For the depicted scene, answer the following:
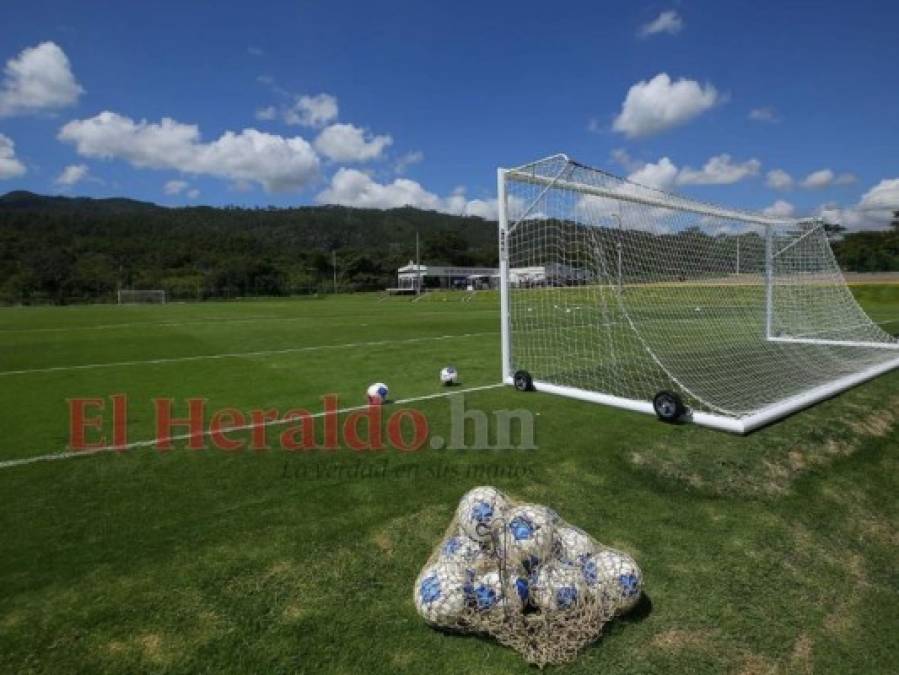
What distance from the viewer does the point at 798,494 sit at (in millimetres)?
4984

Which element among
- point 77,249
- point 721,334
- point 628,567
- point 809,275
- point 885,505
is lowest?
point 885,505

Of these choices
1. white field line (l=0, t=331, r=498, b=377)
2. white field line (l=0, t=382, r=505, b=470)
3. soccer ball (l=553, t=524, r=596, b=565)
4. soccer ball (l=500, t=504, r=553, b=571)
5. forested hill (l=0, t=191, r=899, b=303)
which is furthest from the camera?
forested hill (l=0, t=191, r=899, b=303)

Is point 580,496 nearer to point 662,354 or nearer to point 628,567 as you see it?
point 628,567

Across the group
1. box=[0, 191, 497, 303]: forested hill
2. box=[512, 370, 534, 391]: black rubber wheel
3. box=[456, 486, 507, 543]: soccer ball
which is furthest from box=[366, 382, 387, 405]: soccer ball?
box=[0, 191, 497, 303]: forested hill

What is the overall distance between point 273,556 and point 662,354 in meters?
9.36

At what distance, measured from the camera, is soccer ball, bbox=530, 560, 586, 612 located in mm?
2980

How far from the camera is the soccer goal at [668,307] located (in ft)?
25.1

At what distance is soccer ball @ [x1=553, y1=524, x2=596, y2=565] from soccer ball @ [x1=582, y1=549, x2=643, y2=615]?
0.06 metres

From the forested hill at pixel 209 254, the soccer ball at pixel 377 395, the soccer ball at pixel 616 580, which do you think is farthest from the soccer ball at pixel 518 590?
the forested hill at pixel 209 254

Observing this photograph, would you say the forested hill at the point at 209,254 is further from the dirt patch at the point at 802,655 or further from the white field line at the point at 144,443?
the dirt patch at the point at 802,655

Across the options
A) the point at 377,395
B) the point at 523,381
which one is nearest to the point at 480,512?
the point at 377,395

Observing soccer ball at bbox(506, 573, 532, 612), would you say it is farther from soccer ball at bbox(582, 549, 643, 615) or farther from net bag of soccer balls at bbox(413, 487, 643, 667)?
soccer ball at bbox(582, 549, 643, 615)

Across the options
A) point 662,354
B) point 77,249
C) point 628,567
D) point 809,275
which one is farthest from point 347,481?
point 77,249

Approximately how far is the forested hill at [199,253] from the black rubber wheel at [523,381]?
227ft
